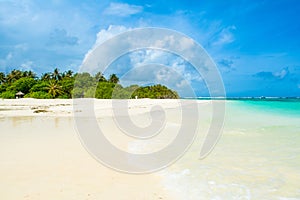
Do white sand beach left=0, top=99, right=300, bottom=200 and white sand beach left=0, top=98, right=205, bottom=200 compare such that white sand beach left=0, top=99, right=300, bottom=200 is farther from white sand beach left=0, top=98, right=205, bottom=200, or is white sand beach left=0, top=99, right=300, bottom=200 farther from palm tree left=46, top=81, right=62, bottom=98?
palm tree left=46, top=81, right=62, bottom=98

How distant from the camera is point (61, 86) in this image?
162 ft

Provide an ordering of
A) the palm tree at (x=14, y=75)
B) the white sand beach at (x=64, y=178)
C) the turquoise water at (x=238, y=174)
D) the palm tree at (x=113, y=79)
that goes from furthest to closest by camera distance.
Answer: the palm tree at (x=113, y=79)
the palm tree at (x=14, y=75)
the turquoise water at (x=238, y=174)
the white sand beach at (x=64, y=178)

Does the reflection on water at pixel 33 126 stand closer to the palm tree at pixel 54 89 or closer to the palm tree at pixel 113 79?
the palm tree at pixel 54 89

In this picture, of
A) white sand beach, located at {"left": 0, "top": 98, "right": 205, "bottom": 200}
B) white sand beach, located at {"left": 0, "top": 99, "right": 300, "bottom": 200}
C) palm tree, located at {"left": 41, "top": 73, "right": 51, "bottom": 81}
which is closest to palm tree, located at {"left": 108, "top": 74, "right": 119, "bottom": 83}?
palm tree, located at {"left": 41, "top": 73, "right": 51, "bottom": 81}

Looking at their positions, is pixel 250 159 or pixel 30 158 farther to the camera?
pixel 250 159

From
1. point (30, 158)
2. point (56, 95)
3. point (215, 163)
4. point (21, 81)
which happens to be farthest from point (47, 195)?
point (21, 81)

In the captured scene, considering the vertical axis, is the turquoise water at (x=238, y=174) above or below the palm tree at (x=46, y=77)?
below

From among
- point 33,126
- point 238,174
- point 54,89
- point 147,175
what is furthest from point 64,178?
point 54,89

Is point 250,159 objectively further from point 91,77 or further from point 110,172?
point 91,77

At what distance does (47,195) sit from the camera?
12.0ft

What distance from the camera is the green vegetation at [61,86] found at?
4844cm

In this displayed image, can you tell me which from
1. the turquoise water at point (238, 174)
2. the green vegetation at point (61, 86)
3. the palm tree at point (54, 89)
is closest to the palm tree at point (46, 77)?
the green vegetation at point (61, 86)

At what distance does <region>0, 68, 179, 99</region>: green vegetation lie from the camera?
4844cm

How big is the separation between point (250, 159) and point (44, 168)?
4.86 meters
